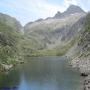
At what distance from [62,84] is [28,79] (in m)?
28.5

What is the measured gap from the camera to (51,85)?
116 m

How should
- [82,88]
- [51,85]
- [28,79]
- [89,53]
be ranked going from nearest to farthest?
[82,88]
[51,85]
[28,79]
[89,53]

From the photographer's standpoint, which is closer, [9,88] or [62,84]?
[9,88]

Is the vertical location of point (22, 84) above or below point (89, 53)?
below

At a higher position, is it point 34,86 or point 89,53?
point 89,53

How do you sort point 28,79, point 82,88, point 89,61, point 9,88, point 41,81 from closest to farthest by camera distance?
point 82,88 → point 9,88 → point 41,81 → point 28,79 → point 89,61

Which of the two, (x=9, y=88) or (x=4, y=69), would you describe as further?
(x=4, y=69)

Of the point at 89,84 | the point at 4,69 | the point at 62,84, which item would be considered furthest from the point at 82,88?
the point at 4,69

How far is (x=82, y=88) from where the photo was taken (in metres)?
100

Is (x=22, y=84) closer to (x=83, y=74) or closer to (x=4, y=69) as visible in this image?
(x=83, y=74)

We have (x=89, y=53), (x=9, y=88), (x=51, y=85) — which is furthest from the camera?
(x=89, y=53)

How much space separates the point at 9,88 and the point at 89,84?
36.1 metres

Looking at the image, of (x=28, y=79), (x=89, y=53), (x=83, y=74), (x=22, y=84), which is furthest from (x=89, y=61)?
(x=22, y=84)

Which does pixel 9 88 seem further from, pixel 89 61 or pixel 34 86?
pixel 89 61
